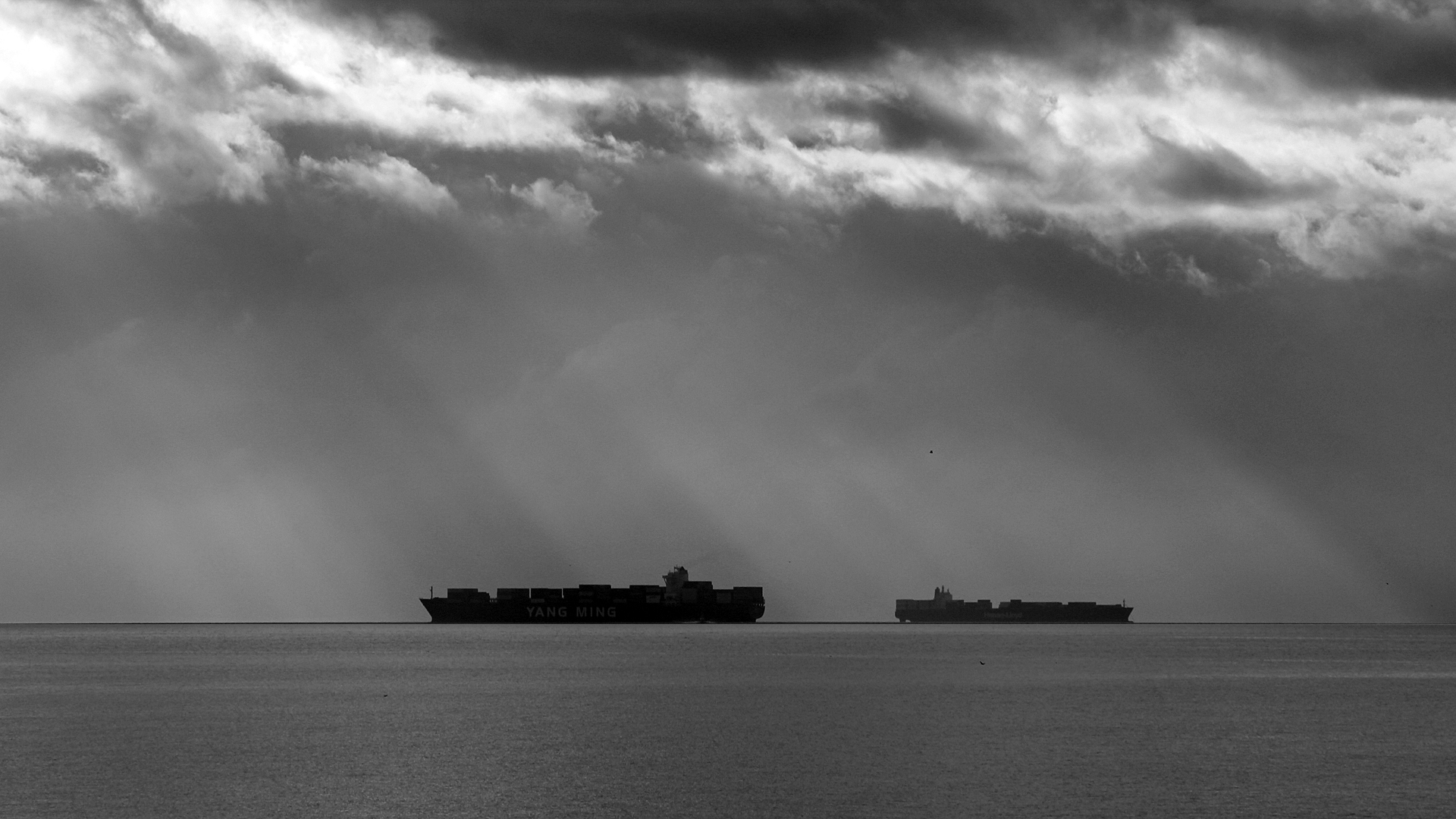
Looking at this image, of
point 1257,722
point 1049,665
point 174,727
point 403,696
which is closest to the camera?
point 174,727

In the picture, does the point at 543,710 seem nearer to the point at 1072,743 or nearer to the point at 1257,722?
the point at 1072,743

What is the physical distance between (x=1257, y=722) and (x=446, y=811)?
138 ft

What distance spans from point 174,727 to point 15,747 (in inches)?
373

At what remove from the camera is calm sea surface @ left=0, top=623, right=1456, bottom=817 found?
44906mm

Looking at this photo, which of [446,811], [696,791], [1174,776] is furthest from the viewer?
[1174,776]

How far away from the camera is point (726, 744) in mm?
60125

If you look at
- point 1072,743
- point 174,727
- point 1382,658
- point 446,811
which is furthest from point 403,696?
point 1382,658

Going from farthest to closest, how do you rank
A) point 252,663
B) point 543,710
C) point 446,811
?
1. point 252,663
2. point 543,710
3. point 446,811

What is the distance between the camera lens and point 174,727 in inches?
2623

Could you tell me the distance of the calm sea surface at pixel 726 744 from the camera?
4491 centimetres

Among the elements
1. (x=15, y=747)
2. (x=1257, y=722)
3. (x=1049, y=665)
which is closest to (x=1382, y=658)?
(x=1049, y=665)

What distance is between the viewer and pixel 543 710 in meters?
76.6

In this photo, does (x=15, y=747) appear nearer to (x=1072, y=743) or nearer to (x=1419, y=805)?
(x=1072, y=743)

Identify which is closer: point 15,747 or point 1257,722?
point 15,747
